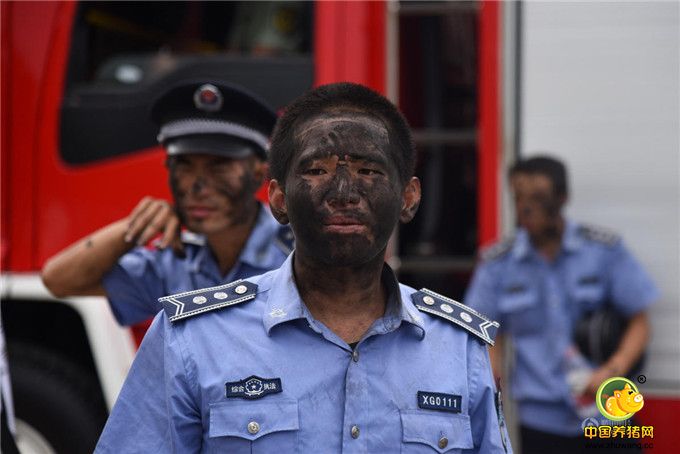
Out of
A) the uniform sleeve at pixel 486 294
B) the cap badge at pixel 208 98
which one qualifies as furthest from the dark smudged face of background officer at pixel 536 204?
the cap badge at pixel 208 98

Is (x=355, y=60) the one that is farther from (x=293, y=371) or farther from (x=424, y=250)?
(x=293, y=371)

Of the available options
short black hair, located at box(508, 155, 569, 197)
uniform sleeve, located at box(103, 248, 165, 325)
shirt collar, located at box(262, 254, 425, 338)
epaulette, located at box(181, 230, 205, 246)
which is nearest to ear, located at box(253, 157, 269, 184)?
epaulette, located at box(181, 230, 205, 246)

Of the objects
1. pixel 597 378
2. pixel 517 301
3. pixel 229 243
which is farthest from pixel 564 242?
pixel 229 243

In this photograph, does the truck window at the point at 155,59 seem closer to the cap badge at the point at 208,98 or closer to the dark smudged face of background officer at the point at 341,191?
the cap badge at the point at 208,98

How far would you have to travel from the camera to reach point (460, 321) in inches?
66.8

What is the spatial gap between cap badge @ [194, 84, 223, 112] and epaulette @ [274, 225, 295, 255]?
40 centimetres

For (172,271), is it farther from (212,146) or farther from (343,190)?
(343,190)

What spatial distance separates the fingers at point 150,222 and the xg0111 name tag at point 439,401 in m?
1.28

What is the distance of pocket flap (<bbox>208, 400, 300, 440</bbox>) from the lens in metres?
1.50

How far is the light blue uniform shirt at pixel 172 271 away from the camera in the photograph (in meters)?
2.66

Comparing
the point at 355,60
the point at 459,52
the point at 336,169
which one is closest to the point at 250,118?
the point at 355,60

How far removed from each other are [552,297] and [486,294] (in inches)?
10.0

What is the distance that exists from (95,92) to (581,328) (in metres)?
2.05

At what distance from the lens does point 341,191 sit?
5.22 ft
